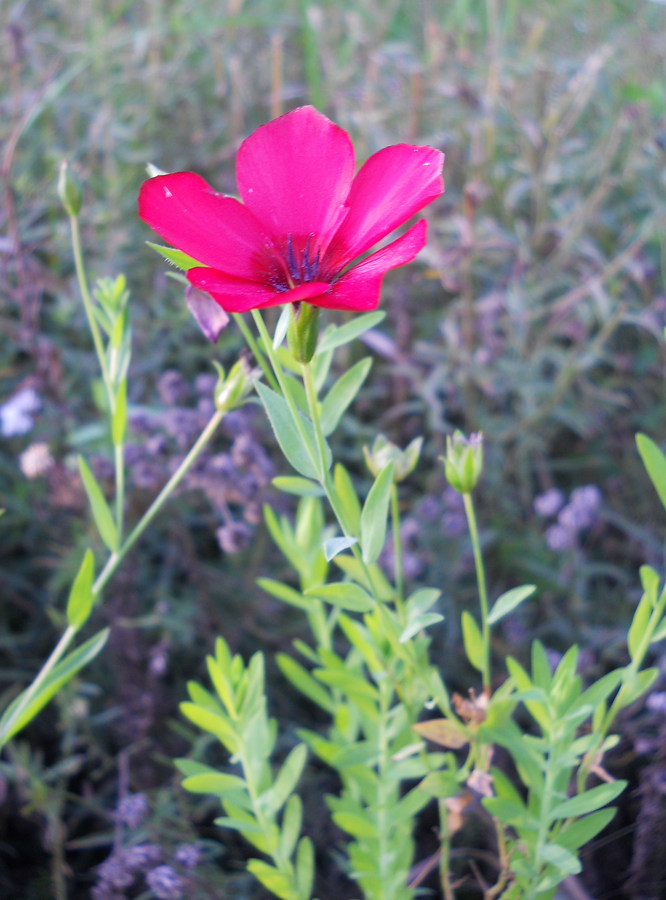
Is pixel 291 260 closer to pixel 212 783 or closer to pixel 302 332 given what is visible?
pixel 302 332

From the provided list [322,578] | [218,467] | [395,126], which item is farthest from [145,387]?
[395,126]

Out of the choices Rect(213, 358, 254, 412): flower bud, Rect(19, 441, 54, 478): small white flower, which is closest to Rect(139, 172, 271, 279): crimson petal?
Rect(213, 358, 254, 412): flower bud

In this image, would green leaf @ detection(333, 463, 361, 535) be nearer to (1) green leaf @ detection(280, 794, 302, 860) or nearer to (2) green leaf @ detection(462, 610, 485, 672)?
A: (2) green leaf @ detection(462, 610, 485, 672)

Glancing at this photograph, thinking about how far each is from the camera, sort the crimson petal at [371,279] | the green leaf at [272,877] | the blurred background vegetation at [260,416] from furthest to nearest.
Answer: the blurred background vegetation at [260,416]
the green leaf at [272,877]
the crimson petal at [371,279]

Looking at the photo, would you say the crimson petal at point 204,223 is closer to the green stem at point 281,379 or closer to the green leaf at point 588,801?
the green stem at point 281,379

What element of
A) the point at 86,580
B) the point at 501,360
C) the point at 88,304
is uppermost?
the point at 88,304

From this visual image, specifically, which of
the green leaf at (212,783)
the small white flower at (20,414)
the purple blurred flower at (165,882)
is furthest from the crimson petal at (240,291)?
the small white flower at (20,414)

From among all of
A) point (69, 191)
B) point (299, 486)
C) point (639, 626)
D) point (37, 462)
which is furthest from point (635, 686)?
point (37, 462)

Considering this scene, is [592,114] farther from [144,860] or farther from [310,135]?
[144,860]
